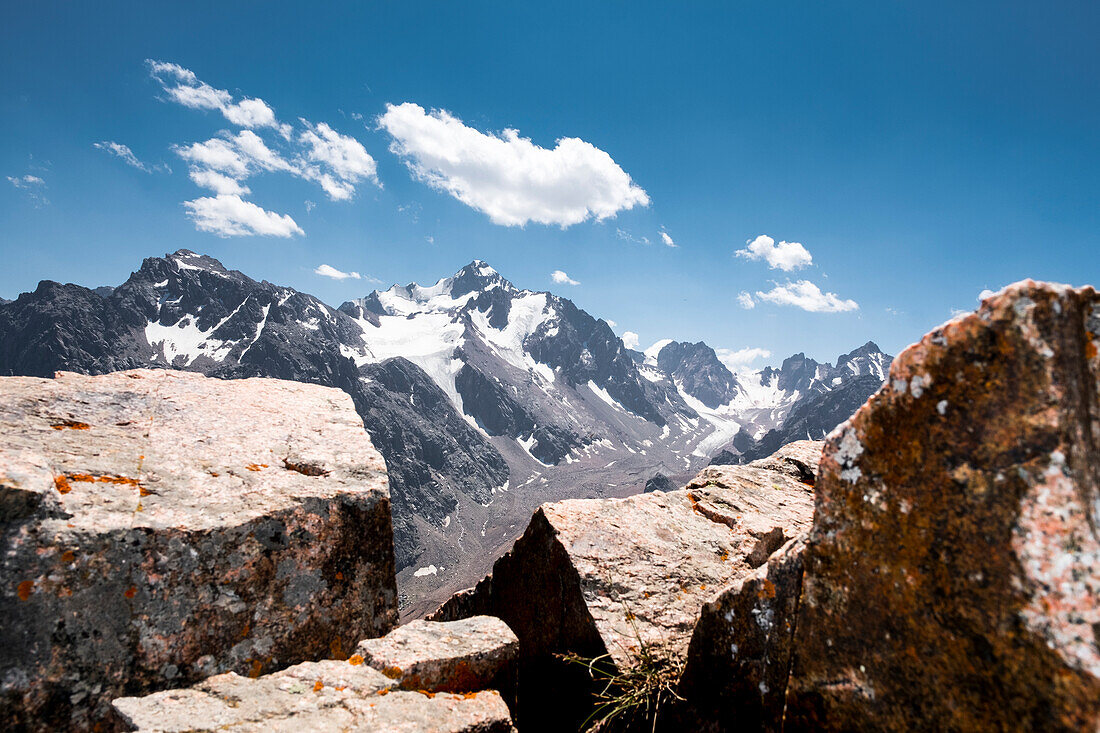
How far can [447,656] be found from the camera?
6.19 m

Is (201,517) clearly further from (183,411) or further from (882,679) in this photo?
(882,679)

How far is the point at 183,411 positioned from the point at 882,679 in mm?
9297

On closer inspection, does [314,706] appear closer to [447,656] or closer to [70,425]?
[447,656]

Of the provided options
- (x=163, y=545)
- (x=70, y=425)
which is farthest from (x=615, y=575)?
(x=70, y=425)

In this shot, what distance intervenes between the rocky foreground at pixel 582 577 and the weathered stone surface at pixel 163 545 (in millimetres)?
26

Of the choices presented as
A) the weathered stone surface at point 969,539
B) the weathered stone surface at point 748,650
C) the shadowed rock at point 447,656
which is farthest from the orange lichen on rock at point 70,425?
the weathered stone surface at point 969,539

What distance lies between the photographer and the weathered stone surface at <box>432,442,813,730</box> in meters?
7.31

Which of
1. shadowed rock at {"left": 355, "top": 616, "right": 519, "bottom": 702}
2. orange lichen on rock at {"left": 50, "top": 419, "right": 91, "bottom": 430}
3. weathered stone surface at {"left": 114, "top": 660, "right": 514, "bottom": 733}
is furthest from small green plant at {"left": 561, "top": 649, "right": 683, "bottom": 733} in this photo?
orange lichen on rock at {"left": 50, "top": 419, "right": 91, "bottom": 430}

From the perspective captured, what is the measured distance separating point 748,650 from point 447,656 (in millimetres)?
3463

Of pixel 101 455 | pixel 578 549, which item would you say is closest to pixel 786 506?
pixel 578 549

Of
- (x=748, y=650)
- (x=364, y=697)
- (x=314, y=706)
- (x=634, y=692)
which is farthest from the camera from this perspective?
(x=634, y=692)

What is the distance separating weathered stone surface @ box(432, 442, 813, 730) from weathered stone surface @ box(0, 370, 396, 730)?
254 centimetres

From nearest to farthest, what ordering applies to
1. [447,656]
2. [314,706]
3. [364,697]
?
[314,706]
[364,697]
[447,656]

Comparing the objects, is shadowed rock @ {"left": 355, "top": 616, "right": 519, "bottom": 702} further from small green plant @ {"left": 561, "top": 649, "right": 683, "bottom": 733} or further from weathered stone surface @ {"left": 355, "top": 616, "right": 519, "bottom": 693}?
small green plant @ {"left": 561, "top": 649, "right": 683, "bottom": 733}
